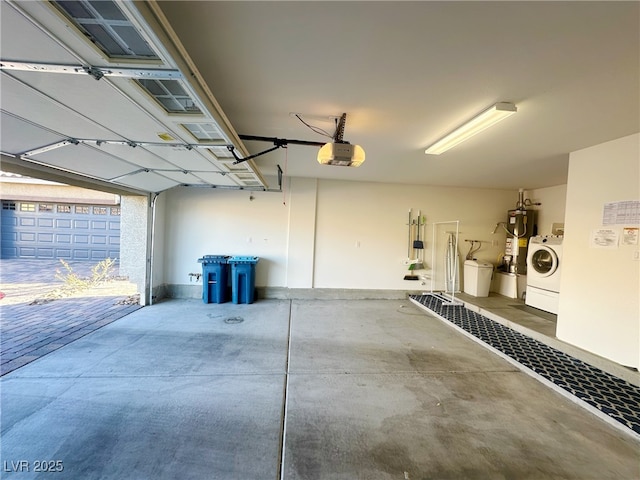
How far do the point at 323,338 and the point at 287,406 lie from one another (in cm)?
147

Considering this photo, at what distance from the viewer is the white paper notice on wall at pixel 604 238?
2.87 meters

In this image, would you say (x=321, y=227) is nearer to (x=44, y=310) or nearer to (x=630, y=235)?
(x=630, y=235)

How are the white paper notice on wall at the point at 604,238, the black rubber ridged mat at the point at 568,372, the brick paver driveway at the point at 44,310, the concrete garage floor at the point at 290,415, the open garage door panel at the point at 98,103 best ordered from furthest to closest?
the brick paver driveway at the point at 44,310 < the white paper notice on wall at the point at 604,238 < the black rubber ridged mat at the point at 568,372 < the concrete garage floor at the point at 290,415 < the open garage door panel at the point at 98,103

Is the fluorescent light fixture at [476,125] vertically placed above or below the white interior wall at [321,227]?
above

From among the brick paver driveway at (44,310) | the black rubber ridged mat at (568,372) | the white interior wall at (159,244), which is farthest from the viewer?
the white interior wall at (159,244)

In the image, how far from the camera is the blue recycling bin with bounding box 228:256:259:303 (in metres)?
5.13

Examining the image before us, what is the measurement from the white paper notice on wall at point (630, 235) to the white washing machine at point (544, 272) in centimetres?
184

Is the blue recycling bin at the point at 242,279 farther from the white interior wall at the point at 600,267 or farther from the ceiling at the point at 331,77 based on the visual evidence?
the white interior wall at the point at 600,267

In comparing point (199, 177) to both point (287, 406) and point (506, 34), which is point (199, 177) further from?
point (506, 34)

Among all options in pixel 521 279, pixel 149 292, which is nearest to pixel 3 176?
pixel 149 292

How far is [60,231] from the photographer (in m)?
7.31

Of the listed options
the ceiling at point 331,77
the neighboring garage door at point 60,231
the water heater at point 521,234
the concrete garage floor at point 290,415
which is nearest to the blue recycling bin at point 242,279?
the concrete garage floor at point 290,415

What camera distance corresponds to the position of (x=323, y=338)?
3.61 meters

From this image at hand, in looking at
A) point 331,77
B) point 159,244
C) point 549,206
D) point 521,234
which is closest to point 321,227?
point 159,244
